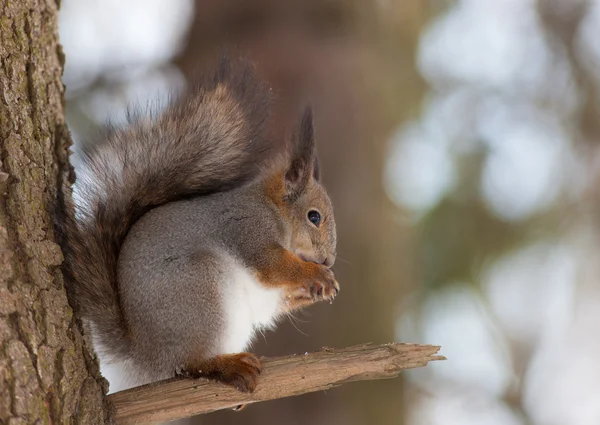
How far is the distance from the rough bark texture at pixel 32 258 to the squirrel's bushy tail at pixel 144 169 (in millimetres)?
115

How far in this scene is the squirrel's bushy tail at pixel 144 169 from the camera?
1.47 m

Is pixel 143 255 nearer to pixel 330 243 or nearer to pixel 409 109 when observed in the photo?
pixel 330 243

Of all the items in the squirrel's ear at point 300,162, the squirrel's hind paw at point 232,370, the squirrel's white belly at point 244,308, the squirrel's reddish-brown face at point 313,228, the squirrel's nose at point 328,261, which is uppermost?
the squirrel's ear at point 300,162

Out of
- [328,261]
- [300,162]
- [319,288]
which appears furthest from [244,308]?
[300,162]

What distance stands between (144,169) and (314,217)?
59 centimetres

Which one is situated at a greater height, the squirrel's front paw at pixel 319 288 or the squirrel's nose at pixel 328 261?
the squirrel's nose at pixel 328 261

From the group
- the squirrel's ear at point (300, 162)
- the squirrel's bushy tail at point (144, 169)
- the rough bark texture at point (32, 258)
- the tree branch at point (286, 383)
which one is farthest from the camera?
the squirrel's ear at point (300, 162)

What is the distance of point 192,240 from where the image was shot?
5.33ft

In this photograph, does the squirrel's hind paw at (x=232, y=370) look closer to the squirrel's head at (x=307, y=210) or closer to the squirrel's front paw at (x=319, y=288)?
the squirrel's front paw at (x=319, y=288)

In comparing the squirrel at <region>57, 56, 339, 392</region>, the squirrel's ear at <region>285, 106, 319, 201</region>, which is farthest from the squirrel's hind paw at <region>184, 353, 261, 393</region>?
the squirrel's ear at <region>285, 106, 319, 201</region>

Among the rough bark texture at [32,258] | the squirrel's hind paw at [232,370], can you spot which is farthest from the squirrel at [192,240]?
the rough bark texture at [32,258]

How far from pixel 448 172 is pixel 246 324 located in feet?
7.82

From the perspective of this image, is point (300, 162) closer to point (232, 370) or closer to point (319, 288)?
point (319, 288)

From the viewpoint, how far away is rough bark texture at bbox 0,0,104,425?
112 centimetres
